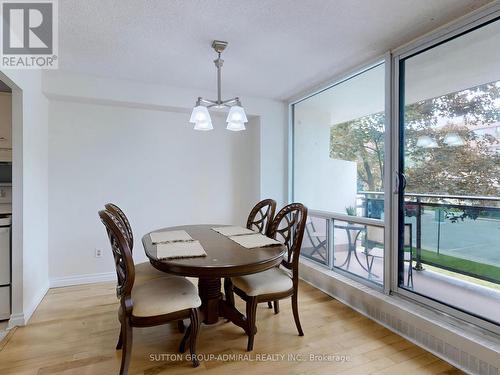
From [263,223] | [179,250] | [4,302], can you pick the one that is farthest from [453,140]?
[4,302]

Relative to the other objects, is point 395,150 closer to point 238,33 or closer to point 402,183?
point 402,183

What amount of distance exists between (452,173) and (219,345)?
7.10ft

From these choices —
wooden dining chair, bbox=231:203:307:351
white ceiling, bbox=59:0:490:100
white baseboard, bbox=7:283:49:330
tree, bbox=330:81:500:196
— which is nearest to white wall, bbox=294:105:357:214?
tree, bbox=330:81:500:196

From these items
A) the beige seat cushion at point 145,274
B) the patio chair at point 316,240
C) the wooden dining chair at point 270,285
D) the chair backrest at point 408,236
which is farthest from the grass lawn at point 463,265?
the beige seat cushion at point 145,274

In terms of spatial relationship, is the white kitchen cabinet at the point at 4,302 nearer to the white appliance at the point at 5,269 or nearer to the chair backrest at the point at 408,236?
the white appliance at the point at 5,269

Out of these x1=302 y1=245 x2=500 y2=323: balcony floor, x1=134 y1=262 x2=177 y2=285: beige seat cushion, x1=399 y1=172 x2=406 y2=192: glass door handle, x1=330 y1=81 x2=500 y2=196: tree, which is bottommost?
x1=302 y1=245 x2=500 y2=323: balcony floor

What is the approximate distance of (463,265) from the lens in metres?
2.09

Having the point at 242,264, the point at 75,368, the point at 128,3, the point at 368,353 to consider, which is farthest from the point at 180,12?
the point at 368,353

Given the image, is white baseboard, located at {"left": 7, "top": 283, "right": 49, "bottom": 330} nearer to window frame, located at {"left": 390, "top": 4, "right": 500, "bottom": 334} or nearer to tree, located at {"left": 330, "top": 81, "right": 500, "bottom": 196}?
window frame, located at {"left": 390, "top": 4, "right": 500, "bottom": 334}

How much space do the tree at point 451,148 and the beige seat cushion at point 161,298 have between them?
198 cm

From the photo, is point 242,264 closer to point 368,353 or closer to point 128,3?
point 368,353

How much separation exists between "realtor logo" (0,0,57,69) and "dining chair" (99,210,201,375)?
1493mm

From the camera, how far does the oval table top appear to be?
1.62m

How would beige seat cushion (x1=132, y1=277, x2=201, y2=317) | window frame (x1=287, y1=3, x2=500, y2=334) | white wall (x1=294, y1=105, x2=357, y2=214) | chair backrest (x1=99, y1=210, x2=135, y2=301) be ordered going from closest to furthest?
chair backrest (x1=99, y1=210, x2=135, y2=301) → beige seat cushion (x1=132, y1=277, x2=201, y2=317) → window frame (x1=287, y1=3, x2=500, y2=334) → white wall (x1=294, y1=105, x2=357, y2=214)
